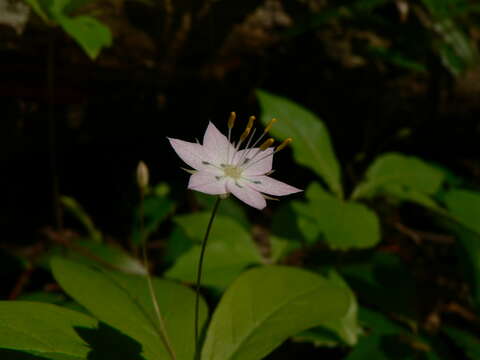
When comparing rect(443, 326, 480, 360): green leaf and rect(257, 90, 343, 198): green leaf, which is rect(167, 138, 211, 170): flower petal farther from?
rect(443, 326, 480, 360): green leaf

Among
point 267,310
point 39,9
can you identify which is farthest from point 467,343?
point 39,9

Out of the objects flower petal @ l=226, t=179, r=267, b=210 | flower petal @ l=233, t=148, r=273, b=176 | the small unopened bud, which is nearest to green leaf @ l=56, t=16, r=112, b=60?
the small unopened bud

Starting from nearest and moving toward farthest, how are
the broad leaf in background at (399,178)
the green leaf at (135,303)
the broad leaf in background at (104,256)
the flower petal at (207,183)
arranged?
the flower petal at (207,183), the green leaf at (135,303), the broad leaf in background at (104,256), the broad leaf in background at (399,178)

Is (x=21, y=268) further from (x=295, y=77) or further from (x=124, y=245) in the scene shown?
(x=295, y=77)

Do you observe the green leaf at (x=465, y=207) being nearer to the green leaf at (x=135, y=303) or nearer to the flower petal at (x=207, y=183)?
the green leaf at (x=135, y=303)

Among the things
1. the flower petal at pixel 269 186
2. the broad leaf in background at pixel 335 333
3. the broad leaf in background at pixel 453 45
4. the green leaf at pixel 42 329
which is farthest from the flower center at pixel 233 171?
the broad leaf in background at pixel 453 45

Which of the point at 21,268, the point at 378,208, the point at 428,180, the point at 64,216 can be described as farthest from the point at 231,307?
the point at 378,208
